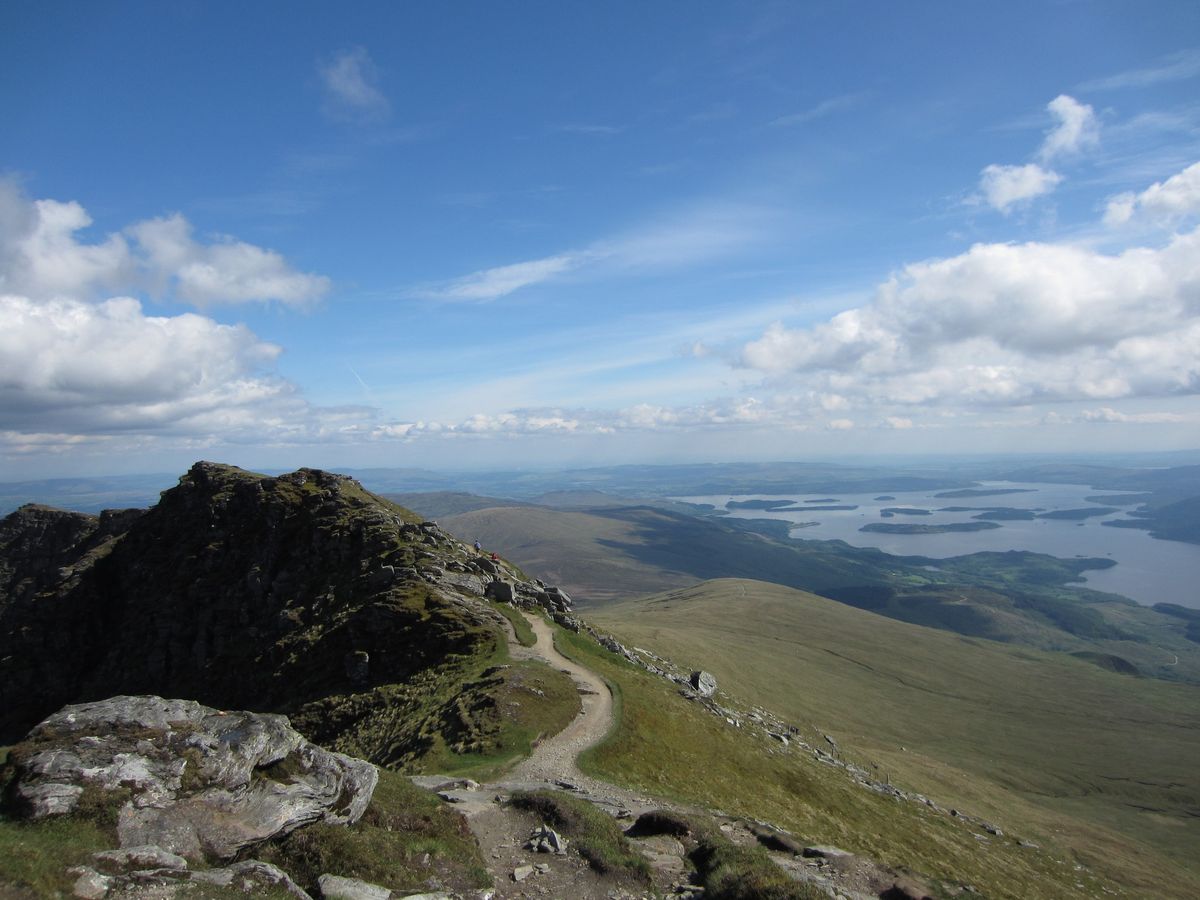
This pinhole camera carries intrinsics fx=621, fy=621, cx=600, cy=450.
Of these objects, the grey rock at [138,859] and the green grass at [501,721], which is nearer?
the grey rock at [138,859]

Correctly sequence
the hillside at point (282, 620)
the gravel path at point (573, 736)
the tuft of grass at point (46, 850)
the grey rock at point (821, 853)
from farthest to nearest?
the hillside at point (282, 620), the gravel path at point (573, 736), the grey rock at point (821, 853), the tuft of grass at point (46, 850)

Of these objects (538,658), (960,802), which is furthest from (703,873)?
(960,802)

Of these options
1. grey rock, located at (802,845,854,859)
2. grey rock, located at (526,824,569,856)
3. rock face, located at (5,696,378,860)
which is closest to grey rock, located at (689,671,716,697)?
grey rock, located at (802,845,854,859)

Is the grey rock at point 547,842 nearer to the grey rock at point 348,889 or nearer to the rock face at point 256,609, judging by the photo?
the grey rock at point 348,889

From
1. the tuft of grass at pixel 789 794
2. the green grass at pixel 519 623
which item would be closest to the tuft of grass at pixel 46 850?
the tuft of grass at pixel 789 794

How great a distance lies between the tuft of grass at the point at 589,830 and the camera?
945 inches

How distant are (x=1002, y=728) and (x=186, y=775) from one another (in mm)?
167580

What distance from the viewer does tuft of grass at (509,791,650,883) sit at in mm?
24000

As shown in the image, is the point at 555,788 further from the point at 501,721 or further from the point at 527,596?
the point at 527,596

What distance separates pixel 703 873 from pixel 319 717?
37753 mm

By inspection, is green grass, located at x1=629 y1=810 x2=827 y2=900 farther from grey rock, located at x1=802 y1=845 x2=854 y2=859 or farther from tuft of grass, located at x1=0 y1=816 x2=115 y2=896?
tuft of grass, located at x1=0 y1=816 x2=115 y2=896

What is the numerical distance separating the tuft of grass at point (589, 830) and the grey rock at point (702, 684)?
3974cm

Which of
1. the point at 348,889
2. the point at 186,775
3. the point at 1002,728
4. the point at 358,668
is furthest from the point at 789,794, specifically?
the point at 1002,728

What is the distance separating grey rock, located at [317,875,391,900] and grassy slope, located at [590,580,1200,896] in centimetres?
7208
